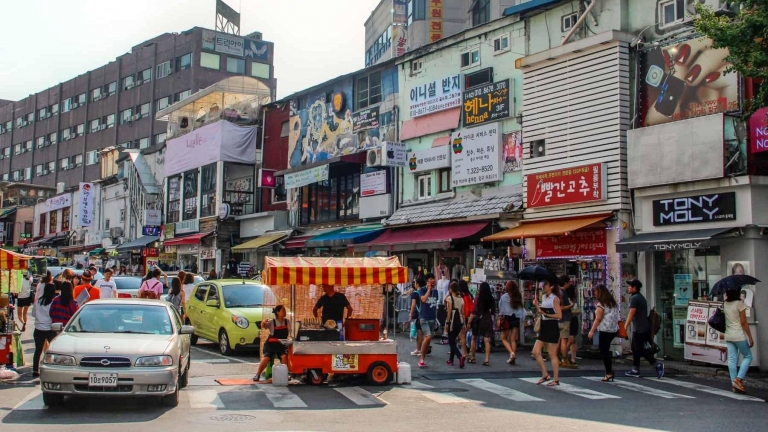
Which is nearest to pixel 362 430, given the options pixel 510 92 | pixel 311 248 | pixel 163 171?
pixel 510 92

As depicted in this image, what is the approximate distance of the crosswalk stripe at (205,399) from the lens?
419 inches

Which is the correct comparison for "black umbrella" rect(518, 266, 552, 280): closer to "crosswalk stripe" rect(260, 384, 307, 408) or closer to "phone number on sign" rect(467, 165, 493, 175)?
"phone number on sign" rect(467, 165, 493, 175)

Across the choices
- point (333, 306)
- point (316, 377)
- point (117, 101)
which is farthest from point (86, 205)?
point (316, 377)

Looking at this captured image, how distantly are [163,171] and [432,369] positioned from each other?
112 ft

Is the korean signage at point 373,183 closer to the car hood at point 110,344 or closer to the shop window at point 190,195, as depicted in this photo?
the shop window at point 190,195

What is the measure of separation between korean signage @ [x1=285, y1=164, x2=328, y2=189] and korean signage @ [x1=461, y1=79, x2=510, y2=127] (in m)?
7.12

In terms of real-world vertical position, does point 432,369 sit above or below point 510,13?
below

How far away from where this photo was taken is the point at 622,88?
60.3 ft

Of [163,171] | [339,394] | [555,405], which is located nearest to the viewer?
[555,405]

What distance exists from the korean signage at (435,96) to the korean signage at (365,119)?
1923 mm

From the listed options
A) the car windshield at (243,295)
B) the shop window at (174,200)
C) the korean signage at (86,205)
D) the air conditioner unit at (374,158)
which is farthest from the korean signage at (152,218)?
the car windshield at (243,295)

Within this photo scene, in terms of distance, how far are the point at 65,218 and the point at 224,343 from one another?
48.8 m

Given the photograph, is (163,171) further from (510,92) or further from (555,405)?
(555,405)

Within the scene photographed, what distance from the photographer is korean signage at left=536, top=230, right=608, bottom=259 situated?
732 inches
